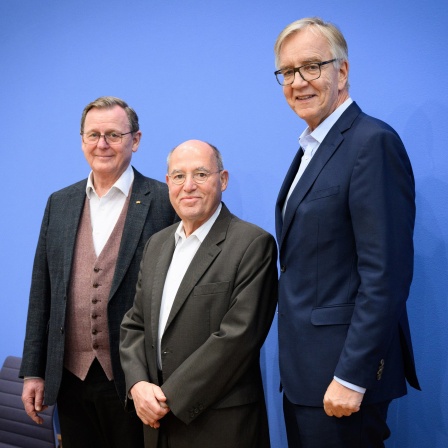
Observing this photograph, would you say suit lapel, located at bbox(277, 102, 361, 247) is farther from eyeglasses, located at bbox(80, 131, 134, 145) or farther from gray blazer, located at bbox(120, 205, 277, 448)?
eyeglasses, located at bbox(80, 131, 134, 145)

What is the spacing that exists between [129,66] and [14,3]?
3.07ft

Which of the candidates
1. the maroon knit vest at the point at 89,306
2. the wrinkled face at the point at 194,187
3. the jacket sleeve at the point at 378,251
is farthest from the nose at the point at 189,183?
the jacket sleeve at the point at 378,251

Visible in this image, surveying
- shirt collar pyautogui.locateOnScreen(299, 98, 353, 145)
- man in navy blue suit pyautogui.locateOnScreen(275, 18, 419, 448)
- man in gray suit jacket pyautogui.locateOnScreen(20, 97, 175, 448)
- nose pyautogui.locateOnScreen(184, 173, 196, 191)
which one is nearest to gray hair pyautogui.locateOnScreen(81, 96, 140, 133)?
man in gray suit jacket pyautogui.locateOnScreen(20, 97, 175, 448)

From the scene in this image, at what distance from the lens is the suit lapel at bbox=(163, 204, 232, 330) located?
6.66 ft

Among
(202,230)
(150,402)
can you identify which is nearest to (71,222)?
(202,230)

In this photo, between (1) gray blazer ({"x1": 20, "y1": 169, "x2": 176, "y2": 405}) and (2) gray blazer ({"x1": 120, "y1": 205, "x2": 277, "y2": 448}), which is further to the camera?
(1) gray blazer ({"x1": 20, "y1": 169, "x2": 176, "y2": 405})

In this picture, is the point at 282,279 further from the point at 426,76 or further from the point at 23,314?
the point at 23,314

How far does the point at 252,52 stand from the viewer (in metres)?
2.77

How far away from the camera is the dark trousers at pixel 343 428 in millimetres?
1725

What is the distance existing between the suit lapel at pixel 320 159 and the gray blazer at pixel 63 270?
80 cm

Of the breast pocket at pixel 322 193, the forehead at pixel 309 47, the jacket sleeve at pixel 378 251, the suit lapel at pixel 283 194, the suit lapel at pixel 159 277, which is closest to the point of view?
the jacket sleeve at pixel 378 251

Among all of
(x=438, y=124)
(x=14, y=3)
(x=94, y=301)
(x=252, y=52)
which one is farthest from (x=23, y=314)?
(x=438, y=124)

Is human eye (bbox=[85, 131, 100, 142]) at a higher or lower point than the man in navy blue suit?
higher

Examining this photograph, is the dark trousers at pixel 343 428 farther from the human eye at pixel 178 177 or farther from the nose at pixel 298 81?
the nose at pixel 298 81
